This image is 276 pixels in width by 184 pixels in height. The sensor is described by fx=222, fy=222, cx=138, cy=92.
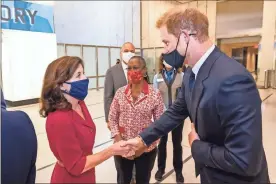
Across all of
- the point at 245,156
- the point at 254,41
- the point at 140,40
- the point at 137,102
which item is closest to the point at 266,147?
the point at 245,156

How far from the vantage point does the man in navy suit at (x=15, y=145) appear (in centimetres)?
68

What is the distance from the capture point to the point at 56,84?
1190mm

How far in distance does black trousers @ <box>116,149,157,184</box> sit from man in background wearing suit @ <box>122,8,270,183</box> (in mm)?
756

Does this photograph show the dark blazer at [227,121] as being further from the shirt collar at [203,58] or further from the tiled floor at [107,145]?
the tiled floor at [107,145]

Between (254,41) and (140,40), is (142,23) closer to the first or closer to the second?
(140,40)

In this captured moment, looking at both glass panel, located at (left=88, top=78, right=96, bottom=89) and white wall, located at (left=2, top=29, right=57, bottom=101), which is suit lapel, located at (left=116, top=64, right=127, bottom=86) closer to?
glass panel, located at (left=88, top=78, right=96, bottom=89)

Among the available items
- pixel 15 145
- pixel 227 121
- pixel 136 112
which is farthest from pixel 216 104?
pixel 136 112

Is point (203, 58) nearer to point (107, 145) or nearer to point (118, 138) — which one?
point (118, 138)

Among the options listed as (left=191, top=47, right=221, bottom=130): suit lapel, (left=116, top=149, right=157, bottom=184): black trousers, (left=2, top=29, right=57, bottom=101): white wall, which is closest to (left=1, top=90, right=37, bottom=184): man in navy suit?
(left=191, top=47, right=221, bottom=130): suit lapel

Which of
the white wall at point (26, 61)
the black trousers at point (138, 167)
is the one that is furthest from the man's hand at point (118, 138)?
the white wall at point (26, 61)

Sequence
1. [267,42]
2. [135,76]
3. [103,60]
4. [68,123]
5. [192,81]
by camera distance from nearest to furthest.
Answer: [192,81], [68,123], [267,42], [135,76], [103,60]

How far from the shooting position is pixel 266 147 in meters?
1.11

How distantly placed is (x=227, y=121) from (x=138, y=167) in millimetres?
1107

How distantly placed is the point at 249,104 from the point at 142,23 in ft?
5.72
